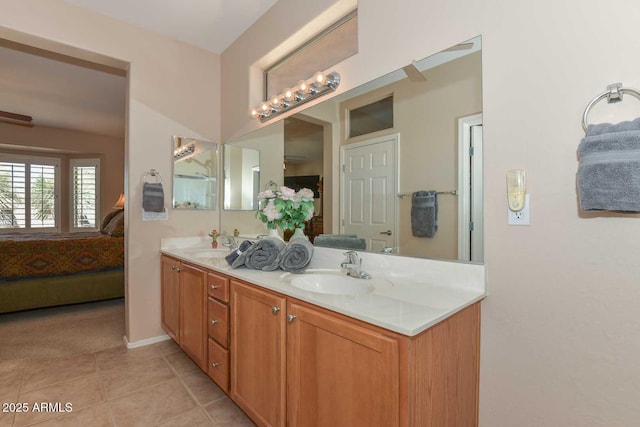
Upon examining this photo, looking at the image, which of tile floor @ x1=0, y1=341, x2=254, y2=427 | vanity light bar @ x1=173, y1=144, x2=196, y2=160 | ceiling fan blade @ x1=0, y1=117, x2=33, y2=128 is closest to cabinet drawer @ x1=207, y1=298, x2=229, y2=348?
tile floor @ x1=0, y1=341, x2=254, y2=427

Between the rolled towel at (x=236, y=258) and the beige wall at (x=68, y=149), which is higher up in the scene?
the beige wall at (x=68, y=149)

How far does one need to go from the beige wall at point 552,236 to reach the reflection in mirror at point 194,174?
88.9 inches

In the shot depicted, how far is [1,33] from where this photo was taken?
2.06m

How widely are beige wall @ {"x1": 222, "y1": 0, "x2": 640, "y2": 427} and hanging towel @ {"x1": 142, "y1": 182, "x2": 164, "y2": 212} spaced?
2270 mm

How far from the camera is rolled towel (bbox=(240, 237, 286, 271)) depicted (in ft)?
5.57

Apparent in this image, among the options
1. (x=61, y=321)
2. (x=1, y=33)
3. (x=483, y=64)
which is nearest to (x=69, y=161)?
(x=61, y=321)

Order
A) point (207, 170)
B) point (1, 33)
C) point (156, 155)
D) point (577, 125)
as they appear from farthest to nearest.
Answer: point (207, 170) < point (156, 155) < point (1, 33) < point (577, 125)

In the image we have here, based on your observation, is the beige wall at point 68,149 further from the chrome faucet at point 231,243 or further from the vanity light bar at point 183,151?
the chrome faucet at point 231,243

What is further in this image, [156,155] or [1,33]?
[156,155]

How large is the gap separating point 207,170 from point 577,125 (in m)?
2.73

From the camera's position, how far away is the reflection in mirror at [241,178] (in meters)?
2.62

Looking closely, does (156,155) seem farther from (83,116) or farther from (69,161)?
(69,161)

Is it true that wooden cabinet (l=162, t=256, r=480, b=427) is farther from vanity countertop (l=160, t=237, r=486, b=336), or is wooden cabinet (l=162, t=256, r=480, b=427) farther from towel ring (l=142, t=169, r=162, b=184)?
towel ring (l=142, t=169, r=162, b=184)

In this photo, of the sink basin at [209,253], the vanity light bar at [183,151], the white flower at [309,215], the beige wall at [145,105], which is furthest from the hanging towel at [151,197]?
the white flower at [309,215]
